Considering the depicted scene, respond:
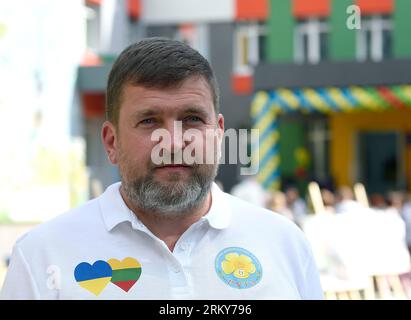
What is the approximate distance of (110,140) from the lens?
6.63 feet

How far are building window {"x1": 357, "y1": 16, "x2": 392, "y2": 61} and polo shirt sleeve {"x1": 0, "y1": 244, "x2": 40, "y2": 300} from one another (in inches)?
653

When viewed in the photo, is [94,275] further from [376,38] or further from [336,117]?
[336,117]

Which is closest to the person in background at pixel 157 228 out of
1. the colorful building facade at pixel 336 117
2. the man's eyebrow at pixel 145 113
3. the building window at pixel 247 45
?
the man's eyebrow at pixel 145 113

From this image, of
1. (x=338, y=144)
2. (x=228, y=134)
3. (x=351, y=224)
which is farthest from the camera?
(x=338, y=144)

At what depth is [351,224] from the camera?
22.3 feet

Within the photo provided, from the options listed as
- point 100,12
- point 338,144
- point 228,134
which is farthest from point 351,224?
point 338,144

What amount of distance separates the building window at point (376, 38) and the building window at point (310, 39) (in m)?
0.92

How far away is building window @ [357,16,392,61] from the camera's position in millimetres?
17906

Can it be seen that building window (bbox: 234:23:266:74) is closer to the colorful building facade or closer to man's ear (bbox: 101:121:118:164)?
the colorful building facade

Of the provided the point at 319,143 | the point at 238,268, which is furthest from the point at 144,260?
the point at 319,143

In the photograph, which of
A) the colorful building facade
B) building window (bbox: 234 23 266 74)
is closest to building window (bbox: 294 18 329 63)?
the colorful building facade

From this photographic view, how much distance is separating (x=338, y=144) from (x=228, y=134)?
17.4 metres

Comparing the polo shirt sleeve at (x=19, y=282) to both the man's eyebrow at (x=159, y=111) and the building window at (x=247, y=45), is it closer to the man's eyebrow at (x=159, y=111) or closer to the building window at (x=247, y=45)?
the man's eyebrow at (x=159, y=111)
